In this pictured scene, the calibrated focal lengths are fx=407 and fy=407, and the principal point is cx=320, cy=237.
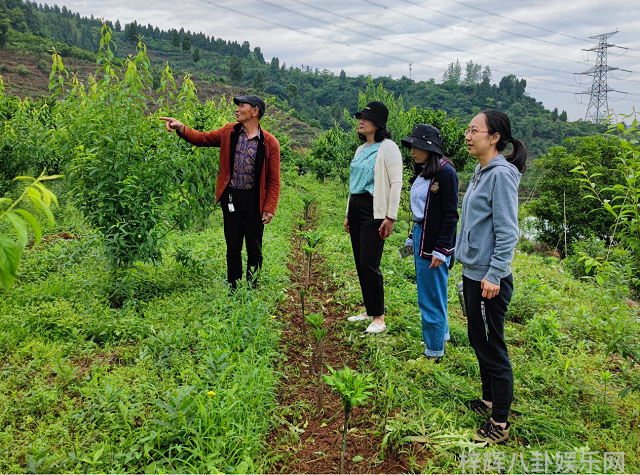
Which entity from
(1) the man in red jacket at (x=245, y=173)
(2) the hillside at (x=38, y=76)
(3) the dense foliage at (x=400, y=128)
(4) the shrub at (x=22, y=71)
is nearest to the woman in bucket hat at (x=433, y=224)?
(1) the man in red jacket at (x=245, y=173)

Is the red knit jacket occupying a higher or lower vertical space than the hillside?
lower

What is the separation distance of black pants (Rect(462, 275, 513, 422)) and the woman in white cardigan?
4.00ft

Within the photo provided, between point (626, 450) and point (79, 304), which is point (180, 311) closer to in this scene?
point (79, 304)

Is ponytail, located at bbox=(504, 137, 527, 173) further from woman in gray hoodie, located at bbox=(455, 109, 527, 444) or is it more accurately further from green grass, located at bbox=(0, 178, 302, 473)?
green grass, located at bbox=(0, 178, 302, 473)

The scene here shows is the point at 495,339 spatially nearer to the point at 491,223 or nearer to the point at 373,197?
the point at 491,223

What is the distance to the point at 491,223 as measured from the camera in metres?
2.45

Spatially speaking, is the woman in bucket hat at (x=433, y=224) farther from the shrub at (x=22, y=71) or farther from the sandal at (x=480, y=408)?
the shrub at (x=22, y=71)

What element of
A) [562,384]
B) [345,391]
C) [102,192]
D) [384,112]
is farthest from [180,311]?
[562,384]

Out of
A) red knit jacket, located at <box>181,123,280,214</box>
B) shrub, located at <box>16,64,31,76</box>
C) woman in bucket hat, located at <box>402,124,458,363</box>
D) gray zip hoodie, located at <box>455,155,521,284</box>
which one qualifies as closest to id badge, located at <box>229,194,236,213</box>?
red knit jacket, located at <box>181,123,280,214</box>

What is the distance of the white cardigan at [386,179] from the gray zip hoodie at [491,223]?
1022 millimetres

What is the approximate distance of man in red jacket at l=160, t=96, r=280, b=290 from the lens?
4004mm

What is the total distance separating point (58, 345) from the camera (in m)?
3.20

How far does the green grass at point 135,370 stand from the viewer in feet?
7.17

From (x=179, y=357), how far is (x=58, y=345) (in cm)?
105
